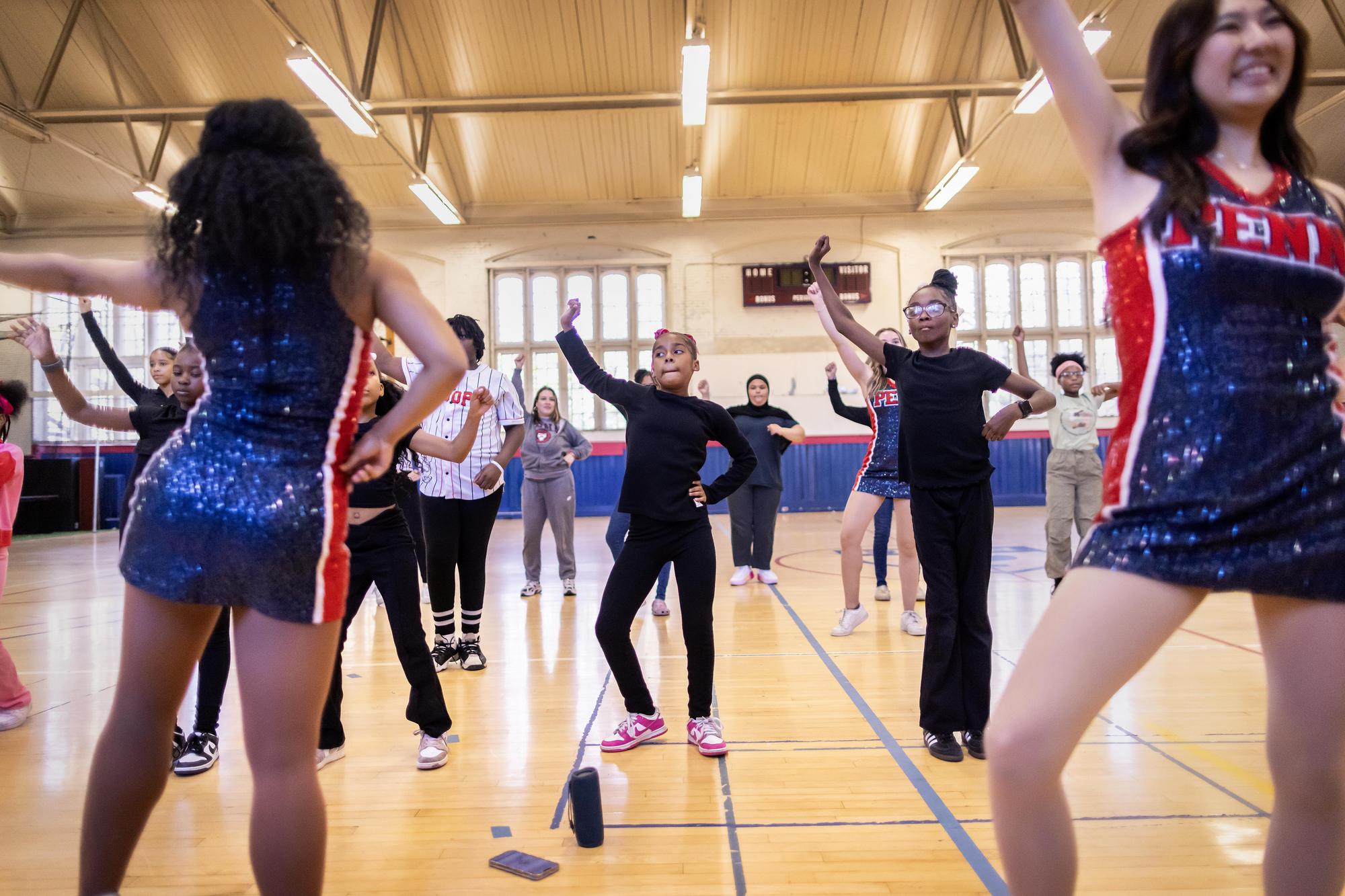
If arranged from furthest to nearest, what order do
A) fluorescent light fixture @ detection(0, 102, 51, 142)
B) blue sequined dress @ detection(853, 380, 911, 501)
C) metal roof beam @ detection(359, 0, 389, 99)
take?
fluorescent light fixture @ detection(0, 102, 51, 142) → metal roof beam @ detection(359, 0, 389, 99) → blue sequined dress @ detection(853, 380, 911, 501)

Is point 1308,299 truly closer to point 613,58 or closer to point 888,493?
point 888,493

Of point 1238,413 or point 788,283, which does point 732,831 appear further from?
point 788,283

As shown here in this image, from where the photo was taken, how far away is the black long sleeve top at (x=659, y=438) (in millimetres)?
3223

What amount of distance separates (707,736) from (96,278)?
236cm

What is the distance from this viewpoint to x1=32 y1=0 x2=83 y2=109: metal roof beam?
11445mm

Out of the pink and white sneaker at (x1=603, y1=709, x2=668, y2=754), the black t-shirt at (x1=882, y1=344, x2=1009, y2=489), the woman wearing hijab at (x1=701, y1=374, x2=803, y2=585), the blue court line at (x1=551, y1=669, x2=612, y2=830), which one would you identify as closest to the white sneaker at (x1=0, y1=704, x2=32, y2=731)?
the blue court line at (x1=551, y1=669, x2=612, y2=830)

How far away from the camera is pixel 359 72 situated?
513 inches

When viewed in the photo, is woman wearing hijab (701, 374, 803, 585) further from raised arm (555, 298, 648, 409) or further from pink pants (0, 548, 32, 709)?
pink pants (0, 548, 32, 709)

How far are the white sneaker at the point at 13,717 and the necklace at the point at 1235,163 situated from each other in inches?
179

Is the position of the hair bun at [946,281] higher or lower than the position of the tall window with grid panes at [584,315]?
lower

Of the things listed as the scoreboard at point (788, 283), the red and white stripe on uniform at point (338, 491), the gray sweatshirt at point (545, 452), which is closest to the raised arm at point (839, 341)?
the red and white stripe on uniform at point (338, 491)

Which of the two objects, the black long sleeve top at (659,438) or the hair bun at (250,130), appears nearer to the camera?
the hair bun at (250,130)

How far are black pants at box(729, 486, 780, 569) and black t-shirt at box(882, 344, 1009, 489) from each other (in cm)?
395

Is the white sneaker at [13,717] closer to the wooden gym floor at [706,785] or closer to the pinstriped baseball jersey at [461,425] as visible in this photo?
the wooden gym floor at [706,785]
